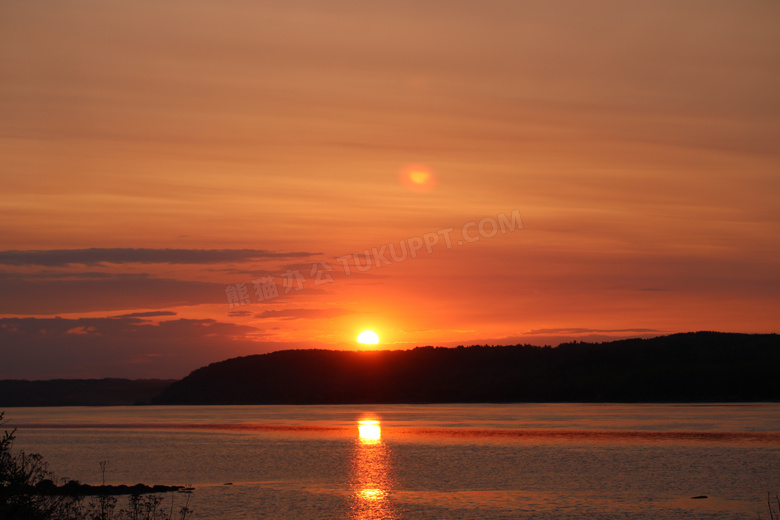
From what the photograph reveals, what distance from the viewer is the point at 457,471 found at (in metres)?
57.3

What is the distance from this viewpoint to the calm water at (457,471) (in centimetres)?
4000

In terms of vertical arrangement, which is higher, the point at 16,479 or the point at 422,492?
the point at 16,479

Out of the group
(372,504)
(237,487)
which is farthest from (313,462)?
(372,504)

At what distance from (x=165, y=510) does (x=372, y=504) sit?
10.4 metres

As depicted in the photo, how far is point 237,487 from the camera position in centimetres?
4878

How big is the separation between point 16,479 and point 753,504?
32828 mm

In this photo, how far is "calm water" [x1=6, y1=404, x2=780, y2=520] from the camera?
1575 inches

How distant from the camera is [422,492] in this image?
46781 mm

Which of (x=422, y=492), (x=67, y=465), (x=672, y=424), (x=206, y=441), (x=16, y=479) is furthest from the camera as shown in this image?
(x=672, y=424)

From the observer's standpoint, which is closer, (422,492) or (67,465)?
(422,492)

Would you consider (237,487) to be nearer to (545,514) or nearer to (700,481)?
(545,514)

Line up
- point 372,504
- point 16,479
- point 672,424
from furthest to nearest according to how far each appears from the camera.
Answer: point 672,424, point 372,504, point 16,479

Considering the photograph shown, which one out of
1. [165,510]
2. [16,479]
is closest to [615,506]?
[165,510]

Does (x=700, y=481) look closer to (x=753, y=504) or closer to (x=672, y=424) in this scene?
(x=753, y=504)
